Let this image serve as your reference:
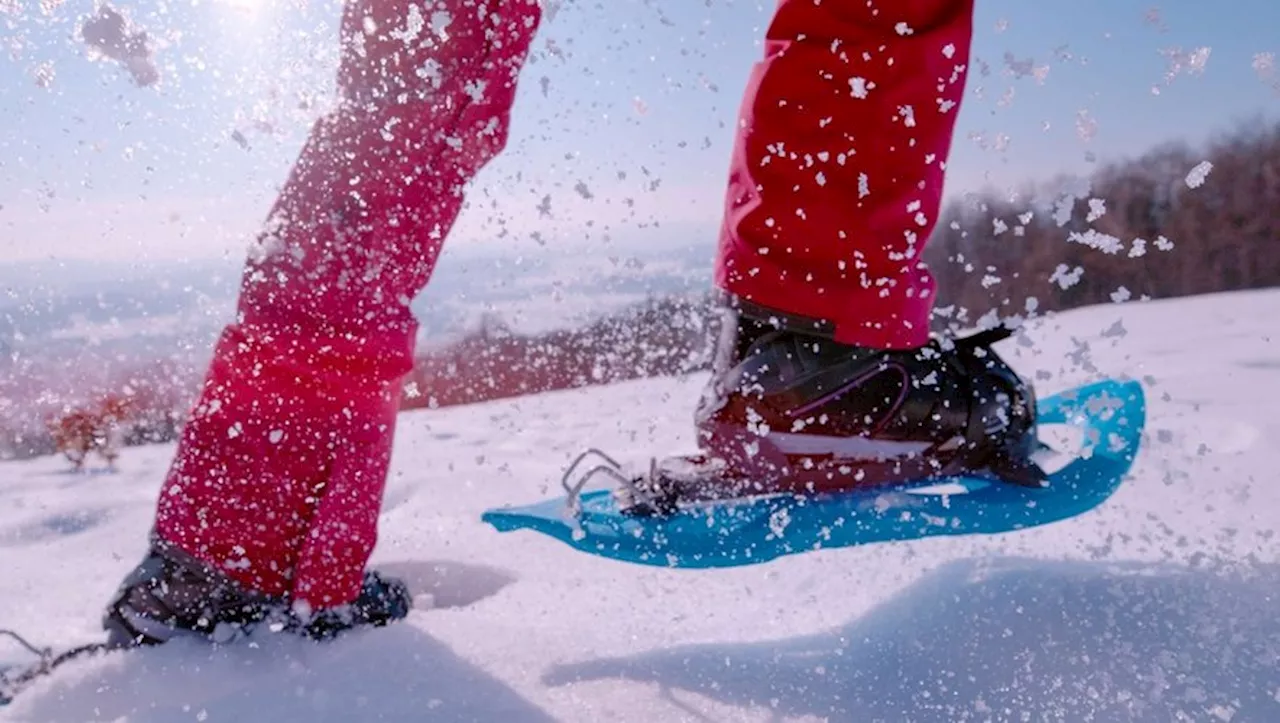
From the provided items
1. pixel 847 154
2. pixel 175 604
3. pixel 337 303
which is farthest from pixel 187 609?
pixel 847 154

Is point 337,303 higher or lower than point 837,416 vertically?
higher

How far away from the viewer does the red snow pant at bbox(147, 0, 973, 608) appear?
873 millimetres

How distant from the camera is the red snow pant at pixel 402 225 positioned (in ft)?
2.86

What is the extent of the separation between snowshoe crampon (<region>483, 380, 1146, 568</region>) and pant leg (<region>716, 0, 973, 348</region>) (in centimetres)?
20

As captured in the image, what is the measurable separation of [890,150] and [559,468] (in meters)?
1.08

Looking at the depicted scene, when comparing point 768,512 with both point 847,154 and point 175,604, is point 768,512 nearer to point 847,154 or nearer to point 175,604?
point 847,154

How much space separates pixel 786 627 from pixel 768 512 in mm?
133

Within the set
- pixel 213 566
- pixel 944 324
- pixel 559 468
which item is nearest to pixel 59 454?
pixel 559 468

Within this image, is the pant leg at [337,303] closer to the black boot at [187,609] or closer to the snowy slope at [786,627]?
the black boot at [187,609]

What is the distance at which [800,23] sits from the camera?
36.3 inches

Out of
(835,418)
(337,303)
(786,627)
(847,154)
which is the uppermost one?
(847,154)

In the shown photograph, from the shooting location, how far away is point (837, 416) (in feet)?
3.30

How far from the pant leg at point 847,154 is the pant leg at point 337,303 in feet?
0.90

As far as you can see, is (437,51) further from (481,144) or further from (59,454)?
(59,454)
